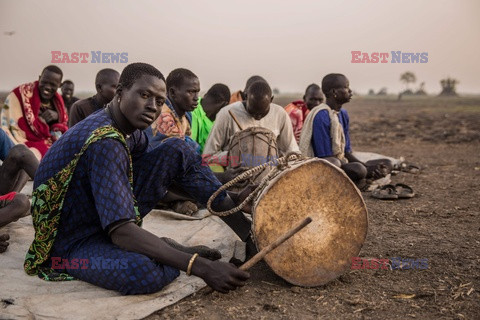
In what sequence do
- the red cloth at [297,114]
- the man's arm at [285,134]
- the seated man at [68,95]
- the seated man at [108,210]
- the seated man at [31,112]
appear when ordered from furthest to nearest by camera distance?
the seated man at [68,95] < the red cloth at [297,114] < the seated man at [31,112] < the man's arm at [285,134] < the seated man at [108,210]

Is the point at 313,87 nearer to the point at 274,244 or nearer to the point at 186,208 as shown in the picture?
the point at 186,208

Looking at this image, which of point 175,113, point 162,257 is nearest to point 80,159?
point 162,257

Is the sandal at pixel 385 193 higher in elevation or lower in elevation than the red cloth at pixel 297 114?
lower

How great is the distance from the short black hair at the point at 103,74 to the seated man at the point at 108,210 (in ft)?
7.92

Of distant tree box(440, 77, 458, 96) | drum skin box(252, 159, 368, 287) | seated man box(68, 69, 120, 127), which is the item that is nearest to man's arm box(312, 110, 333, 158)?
seated man box(68, 69, 120, 127)

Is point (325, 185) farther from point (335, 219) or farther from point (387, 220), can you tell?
point (387, 220)

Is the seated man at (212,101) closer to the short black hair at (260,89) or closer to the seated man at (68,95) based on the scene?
the short black hair at (260,89)

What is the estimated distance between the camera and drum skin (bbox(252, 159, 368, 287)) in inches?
103

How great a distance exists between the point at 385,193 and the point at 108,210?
3642 mm

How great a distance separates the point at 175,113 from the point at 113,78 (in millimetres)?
920

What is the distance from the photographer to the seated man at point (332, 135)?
549 cm

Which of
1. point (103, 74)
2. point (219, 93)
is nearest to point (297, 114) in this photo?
point (219, 93)

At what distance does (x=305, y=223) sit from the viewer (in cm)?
253

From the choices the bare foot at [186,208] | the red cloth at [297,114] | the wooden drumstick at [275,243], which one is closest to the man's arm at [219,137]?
the bare foot at [186,208]
